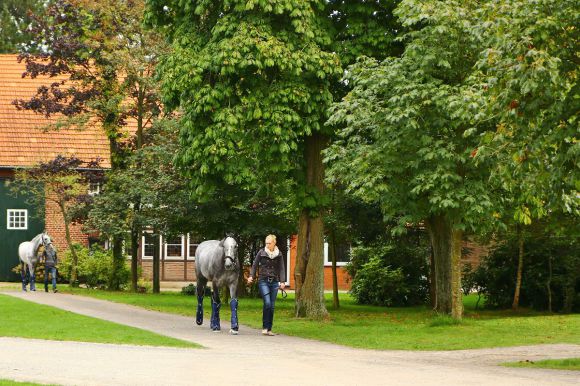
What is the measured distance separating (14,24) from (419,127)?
56281 millimetres

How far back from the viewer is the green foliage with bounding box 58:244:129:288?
44938 mm

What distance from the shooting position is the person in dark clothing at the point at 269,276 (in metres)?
23.3

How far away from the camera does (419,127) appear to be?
80.3 feet

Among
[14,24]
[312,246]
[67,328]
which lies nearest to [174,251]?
[14,24]

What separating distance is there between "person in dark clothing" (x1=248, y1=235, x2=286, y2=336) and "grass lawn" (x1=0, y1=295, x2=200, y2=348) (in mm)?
2475

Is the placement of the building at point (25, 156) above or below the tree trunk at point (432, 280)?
above


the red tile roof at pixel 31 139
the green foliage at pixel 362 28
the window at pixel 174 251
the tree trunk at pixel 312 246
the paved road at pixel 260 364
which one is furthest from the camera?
the window at pixel 174 251

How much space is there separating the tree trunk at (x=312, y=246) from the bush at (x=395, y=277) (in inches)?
450

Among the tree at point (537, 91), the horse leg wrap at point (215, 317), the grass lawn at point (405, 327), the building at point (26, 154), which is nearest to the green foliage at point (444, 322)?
the grass lawn at point (405, 327)

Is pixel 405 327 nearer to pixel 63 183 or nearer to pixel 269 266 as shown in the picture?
pixel 269 266

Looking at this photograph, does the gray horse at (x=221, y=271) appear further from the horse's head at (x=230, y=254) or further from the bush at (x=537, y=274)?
the bush at (x=537, y=274)

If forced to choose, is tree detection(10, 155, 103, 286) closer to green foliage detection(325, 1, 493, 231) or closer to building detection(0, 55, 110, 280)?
building detection(0, 55, 110, 280)

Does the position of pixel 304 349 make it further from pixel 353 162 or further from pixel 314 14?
pixel 314 14

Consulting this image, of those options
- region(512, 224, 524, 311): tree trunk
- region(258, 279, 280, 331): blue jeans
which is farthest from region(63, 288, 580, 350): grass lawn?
region(258, 279, 280, 331): blue jeans
